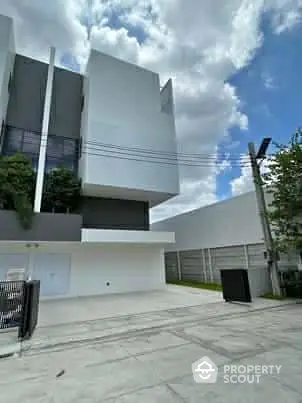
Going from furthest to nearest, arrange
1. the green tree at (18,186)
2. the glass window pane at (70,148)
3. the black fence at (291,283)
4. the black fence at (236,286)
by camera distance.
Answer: the glass window pane at (70,148) < the green tree at (18,186) < the black fence at (291,283) < the black fence at (236,286)

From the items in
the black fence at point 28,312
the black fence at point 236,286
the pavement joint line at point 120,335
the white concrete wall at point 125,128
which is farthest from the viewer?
the white concrete wall at point 125,128

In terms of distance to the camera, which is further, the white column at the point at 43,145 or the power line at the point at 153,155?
the power line at the point at 153,155

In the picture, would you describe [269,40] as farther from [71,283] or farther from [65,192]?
[71,283]

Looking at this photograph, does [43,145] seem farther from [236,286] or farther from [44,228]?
[236,286]

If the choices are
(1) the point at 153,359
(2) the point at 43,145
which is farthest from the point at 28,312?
(2) the point at 43,145

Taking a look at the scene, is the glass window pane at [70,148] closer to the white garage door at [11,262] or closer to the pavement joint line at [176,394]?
the white garage door at [11,262]

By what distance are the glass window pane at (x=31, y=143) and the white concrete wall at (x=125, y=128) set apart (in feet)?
8.26

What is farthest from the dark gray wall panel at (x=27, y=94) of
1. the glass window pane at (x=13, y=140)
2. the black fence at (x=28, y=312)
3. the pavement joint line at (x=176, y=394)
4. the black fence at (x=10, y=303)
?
the pavement joint line at (x=176, y=394)

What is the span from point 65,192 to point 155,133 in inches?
236

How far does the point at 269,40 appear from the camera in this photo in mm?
8414

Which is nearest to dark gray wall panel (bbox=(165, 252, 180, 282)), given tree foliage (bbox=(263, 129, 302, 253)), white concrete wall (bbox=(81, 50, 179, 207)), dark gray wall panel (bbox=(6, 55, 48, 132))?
white concrete wall (bbox=(81, 50, 179, 207))

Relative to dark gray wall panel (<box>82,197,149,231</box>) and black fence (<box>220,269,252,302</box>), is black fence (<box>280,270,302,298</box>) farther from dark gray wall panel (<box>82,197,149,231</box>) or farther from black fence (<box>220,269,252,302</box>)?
dark gray wall panel (<box>82,197,149,231</box>)

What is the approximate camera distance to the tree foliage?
8.61 meters

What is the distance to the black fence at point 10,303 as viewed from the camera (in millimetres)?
5406
